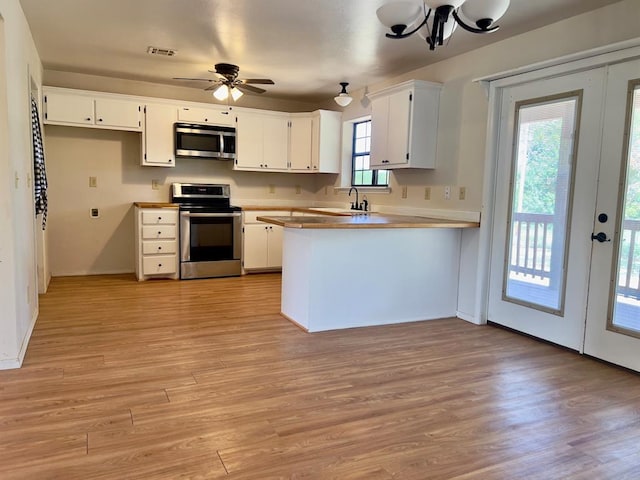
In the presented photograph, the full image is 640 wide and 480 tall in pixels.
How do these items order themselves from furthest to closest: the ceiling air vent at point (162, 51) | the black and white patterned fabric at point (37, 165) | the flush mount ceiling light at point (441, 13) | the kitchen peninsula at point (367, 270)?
the ceiling air vent at point (162, 51) < the black and white patterned fabric at point (37, 165) < the kitchen peninsula at point (367, 270) < the flush mount ceiling light at point (441, 13)

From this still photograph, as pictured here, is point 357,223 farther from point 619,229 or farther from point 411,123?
point 619,229

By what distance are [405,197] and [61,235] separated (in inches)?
160

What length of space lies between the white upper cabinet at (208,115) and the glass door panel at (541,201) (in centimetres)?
361

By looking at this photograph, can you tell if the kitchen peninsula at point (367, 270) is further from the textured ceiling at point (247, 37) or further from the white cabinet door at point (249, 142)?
the white cabinet door at point (249, 142)

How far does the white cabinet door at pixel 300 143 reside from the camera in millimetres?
6168

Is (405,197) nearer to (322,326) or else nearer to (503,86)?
(503,86)

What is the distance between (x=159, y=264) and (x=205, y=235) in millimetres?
637

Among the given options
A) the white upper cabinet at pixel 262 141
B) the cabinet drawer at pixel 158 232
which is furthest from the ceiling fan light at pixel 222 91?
the cabinet drawer at pixel 158 232

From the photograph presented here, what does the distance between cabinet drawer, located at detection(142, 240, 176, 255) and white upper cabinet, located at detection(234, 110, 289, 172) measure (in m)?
1.36

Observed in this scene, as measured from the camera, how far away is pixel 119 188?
5676 mm

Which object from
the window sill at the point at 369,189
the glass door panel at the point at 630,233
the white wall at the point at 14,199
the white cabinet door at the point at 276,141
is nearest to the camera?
the white wall at the point at 14,199

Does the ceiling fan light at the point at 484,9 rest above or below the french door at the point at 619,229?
above

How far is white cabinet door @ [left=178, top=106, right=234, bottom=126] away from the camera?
5.60 meters

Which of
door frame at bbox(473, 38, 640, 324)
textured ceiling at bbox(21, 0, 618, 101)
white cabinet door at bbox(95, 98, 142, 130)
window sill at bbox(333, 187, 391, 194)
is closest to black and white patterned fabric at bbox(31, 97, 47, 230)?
textured ceiling at bbox(21, 0, 618, 101)
